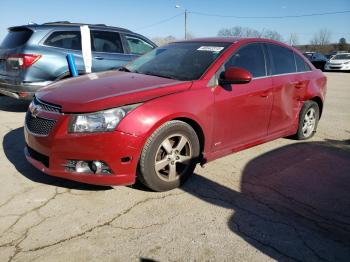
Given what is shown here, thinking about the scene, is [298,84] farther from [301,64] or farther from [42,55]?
[42,55]

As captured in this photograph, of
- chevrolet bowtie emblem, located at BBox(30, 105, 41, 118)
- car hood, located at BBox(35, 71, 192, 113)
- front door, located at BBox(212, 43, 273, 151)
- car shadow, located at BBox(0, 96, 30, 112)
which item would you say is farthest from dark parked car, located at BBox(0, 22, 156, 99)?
front door, located at BBox(212, 43, 273, 151)

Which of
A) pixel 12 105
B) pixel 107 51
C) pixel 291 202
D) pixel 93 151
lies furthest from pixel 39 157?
pixel 12 105

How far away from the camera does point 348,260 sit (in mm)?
2723

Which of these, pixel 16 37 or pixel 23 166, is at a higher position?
pixel 16 37

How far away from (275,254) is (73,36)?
6.08m

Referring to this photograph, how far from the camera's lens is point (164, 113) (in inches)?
135

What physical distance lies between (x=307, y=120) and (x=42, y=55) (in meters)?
4.85

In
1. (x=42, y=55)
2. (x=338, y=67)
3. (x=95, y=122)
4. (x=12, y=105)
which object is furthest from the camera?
(x=338, y=67)

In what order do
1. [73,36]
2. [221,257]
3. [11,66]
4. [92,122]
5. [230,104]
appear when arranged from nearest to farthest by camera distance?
1. [221,257]
2. [92,122]
3. [230,104]
4. [11,66]
5. [73,36]

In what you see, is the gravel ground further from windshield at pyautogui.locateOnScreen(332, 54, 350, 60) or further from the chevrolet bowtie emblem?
windshield at pyautogui.locateOnScreen(332, 54, 350, 60)

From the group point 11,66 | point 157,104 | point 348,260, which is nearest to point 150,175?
point 157,104

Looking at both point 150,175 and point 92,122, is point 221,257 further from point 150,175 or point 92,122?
point 92,122

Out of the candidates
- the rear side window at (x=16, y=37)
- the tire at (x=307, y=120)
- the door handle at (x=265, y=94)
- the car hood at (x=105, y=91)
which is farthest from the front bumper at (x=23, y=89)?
the tire at (x=307, y=120)

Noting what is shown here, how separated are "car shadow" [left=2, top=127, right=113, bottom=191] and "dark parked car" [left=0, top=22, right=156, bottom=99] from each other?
3.99 ft
